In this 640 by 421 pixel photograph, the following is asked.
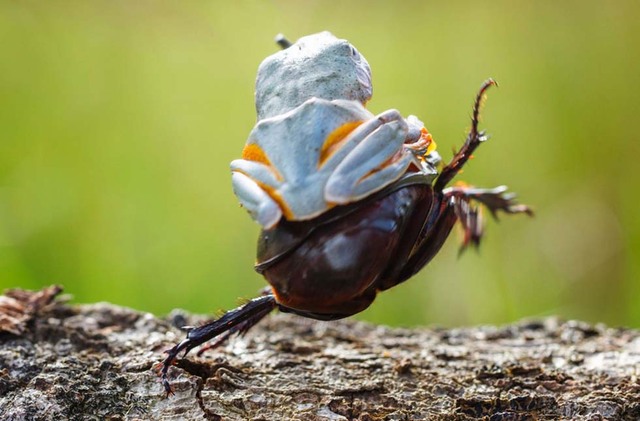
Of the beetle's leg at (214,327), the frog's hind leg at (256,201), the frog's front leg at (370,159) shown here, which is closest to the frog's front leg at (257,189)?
the frog's hind leg at (256,201)

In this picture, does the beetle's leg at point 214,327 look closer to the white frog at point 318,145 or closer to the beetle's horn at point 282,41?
the white frog at point 318,145

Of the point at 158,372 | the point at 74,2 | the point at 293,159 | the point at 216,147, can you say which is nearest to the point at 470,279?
the point at 216,147

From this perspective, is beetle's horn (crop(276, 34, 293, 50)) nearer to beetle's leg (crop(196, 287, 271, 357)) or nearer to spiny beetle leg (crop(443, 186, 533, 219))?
beetle's leg (crop(196, 287, 271, 357))

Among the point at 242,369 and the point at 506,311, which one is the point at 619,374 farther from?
the point at 506,311

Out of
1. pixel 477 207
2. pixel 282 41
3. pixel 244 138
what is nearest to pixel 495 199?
pixel 477 207

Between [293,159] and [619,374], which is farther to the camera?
[619,374]

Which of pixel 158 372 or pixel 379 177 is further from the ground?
pixel 379 177

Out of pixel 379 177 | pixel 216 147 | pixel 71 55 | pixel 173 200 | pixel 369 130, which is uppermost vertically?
pixel 71 55

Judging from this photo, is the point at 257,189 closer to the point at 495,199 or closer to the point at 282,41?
the point at 282,41
